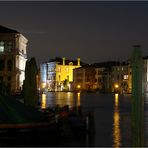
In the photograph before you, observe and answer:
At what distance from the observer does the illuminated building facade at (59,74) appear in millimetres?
145375

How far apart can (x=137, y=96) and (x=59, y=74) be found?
458 feet

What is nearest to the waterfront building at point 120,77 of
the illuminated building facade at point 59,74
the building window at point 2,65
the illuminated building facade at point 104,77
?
the illuminated building facade at point 104,77

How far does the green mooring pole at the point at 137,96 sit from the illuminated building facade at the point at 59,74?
432 ft

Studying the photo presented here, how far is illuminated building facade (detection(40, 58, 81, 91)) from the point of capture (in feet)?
477

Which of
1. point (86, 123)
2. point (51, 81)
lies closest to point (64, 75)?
point (51, 81)

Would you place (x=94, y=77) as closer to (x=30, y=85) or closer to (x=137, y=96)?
(x=30, y=85)

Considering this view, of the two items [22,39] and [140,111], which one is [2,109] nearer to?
[140,111]

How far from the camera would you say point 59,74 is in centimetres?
15025

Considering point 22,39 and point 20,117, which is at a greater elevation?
point 22,39

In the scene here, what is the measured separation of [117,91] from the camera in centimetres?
12138

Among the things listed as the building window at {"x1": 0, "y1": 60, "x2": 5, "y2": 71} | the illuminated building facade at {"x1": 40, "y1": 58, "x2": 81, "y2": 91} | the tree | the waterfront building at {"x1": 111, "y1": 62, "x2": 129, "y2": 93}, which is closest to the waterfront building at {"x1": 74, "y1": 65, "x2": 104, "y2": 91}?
the illuminated building facade at {"x1": 40, "y1": 58, "x2": 81, "y2": 91}

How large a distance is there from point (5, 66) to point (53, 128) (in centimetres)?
5278

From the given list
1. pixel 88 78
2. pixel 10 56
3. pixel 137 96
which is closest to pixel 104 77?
pixel 88 78

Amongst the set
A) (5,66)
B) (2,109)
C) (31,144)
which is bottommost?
(31,144)
